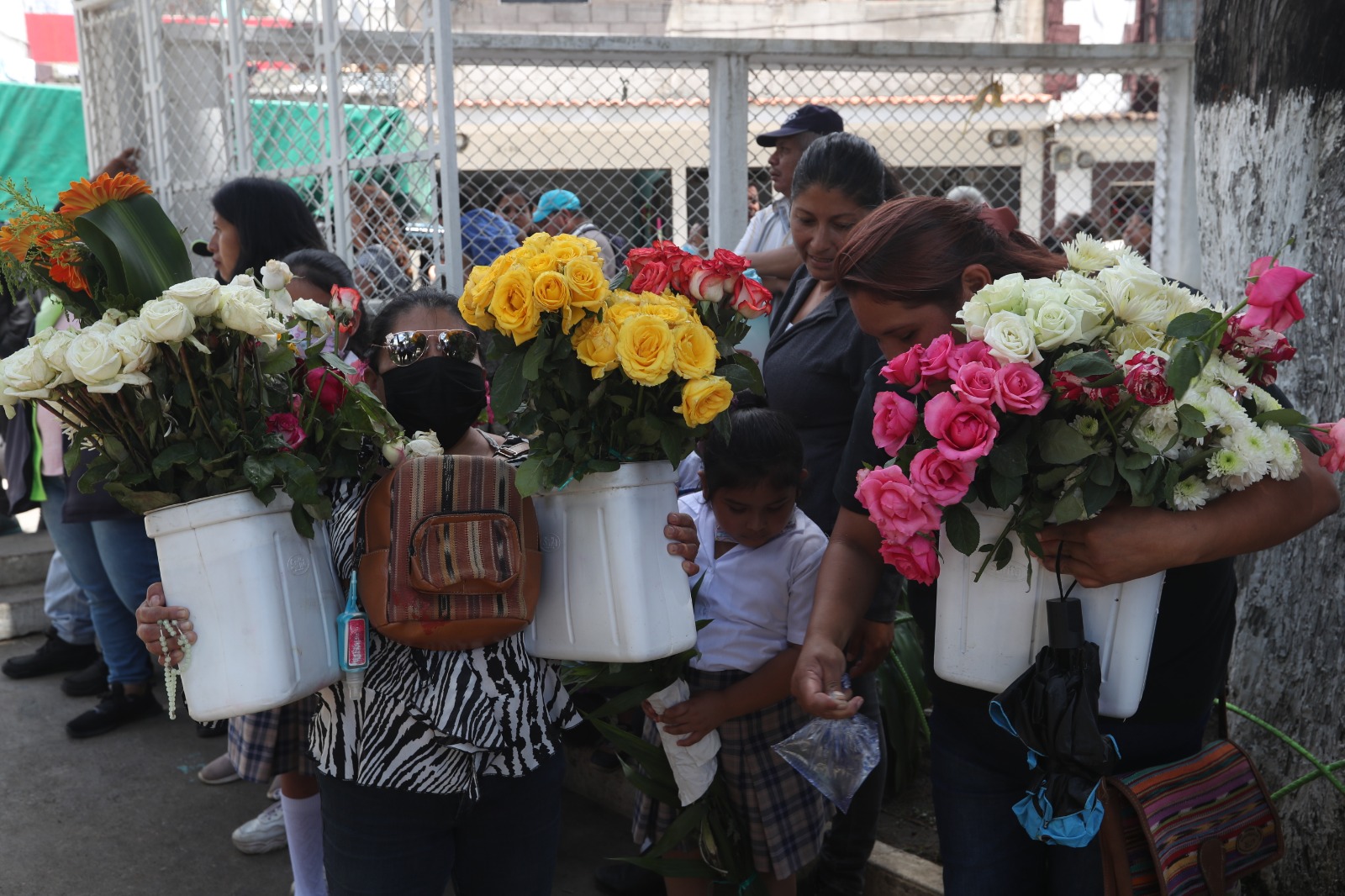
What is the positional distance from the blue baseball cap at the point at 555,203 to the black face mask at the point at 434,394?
354 cm

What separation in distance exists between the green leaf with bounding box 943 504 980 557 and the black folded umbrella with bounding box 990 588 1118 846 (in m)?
0.17

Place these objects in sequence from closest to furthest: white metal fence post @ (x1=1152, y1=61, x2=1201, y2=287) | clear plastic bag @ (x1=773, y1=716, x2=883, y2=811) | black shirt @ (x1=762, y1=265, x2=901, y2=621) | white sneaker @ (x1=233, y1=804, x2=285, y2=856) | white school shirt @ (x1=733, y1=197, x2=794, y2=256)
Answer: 1. clear plastic bag @ (x1=773, y1=716, x2=883, y2=811)
2. black shirt @ (x1=762, y1=265, x2=901, y2=621)
3. white sneaker @ (x1=233, y1=804, x2=285, y2=856)
4. white school shirt @ (x1=733, y1=197, x2=794, y2=256)
5. white metal fence post @ (x1=1152, y1=61, x2=1201, y2=287)

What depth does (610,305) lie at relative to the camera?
6.63ft

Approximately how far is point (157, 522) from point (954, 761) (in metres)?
1.52

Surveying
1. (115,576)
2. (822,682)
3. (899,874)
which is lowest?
(899,874)

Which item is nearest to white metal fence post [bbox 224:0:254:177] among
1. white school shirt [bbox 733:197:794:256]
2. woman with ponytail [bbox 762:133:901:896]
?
white school shirt [bbox 733:197:794:256]

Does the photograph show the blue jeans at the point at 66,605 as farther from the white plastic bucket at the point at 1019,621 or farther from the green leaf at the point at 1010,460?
the green leaf at the point at 1010,460

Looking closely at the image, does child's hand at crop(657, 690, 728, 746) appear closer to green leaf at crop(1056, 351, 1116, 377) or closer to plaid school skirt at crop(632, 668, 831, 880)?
plaid school skirt at crop(632, 668, 831, 880)

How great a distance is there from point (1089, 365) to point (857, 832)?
76.3 inches

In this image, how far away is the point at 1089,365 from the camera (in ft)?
5.75

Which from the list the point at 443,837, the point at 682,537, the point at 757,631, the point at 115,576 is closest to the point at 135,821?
the point at 115,576

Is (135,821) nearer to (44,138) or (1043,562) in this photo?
(1043,562)

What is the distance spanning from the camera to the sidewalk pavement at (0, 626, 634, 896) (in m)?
3.73

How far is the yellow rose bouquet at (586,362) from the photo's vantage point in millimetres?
1917
